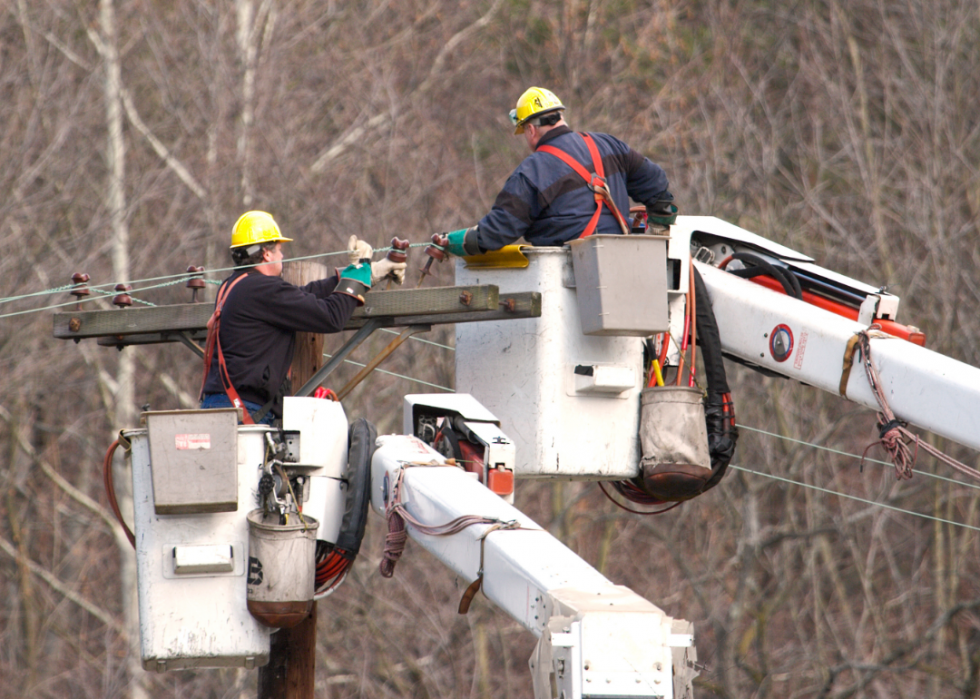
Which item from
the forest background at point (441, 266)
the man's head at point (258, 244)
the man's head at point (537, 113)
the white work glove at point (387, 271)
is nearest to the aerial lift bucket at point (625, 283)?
the man's head at point (537, 113)

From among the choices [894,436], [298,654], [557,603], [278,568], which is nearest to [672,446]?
[894,436]

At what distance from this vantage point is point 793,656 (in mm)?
18672

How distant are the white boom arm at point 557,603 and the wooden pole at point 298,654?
1436mm

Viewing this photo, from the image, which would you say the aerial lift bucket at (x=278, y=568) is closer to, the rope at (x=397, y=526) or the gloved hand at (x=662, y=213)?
the rope at (x=397, y=526)

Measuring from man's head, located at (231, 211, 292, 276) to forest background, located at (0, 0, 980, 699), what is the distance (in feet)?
29.2

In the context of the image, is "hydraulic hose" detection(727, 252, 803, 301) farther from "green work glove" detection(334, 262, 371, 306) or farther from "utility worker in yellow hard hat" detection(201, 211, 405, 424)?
"green work glove" detection(334, 262, 371, 306)

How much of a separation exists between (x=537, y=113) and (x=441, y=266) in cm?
1145

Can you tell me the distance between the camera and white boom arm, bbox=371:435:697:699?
215 inches

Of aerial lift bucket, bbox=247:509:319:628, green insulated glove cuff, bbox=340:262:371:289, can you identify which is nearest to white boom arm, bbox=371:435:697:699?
aerial lift bucket, bbox=247:509:319:628

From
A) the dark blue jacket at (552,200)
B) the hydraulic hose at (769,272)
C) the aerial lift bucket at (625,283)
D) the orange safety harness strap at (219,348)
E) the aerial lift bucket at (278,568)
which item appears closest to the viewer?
the aerial lift bucket at (278,568)

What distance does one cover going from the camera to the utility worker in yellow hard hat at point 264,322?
8156 millimetres

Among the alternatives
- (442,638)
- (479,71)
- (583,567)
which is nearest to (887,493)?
(442,638)

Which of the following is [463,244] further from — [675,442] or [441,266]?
[441,266]

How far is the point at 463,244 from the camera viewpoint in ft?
27.7
